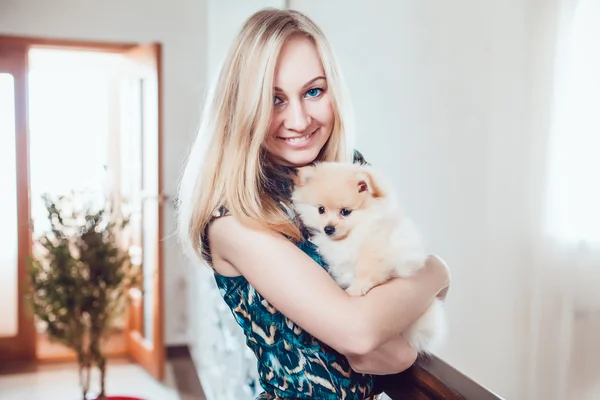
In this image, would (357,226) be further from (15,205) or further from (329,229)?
(15,205)

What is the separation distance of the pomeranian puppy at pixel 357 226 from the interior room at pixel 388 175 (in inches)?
7.9

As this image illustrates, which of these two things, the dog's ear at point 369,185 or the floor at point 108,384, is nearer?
the dog's ear at point 369,185

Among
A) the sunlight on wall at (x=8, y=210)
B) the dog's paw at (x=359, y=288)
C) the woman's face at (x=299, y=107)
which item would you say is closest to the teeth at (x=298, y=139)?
the woman's face at (x=299, y=107)

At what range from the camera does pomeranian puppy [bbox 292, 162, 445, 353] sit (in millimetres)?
937

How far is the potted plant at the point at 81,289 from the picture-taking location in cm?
107

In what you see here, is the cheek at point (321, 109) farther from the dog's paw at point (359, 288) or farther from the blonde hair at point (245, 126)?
the dog's paw at point (359, 288)

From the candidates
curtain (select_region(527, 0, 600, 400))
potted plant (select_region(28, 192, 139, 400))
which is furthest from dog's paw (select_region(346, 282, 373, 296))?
curtain (select_region(527, 0, 600, 400))

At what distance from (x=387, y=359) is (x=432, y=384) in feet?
0.29

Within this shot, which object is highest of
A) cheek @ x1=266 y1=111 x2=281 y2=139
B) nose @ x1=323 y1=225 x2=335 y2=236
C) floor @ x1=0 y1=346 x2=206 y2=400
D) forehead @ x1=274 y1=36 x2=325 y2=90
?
forehead @ x1=274 y1=36 x2=325 y2=90

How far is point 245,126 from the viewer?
0.98m

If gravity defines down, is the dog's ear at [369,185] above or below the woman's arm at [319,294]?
above

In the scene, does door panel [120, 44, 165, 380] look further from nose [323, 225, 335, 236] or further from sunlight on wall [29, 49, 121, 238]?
nose [323, 225, 335, 236]

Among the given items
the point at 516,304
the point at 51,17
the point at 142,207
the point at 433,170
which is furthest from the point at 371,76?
the point at 51,17

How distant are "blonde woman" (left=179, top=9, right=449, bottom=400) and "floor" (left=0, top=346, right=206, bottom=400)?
1814 mm
